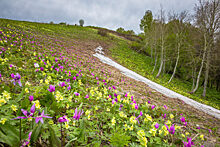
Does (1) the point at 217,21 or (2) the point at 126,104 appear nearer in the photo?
(2) the point at 126,104

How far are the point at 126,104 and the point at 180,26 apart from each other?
57.6 ft

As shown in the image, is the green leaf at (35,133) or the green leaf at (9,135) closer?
the green leaf at (9,135)

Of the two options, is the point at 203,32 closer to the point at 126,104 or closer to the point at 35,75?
the point at 126,104

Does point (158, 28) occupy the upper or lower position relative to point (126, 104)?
upper

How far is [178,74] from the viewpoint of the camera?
23750 millimetres

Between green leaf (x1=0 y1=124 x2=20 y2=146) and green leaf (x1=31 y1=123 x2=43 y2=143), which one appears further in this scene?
green leaf (x1=31 y1=123 x2=43 y2=143)

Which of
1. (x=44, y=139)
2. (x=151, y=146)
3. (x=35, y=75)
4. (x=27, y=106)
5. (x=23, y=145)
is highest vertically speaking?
(x=35, y=75)

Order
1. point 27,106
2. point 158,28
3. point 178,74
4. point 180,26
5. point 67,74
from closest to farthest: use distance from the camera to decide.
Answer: point 27,106 < point 67,74 < point 180,26 < point 158,28 < point 178,74

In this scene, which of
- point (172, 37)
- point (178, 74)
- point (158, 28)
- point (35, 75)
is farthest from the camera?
point (178, 74)

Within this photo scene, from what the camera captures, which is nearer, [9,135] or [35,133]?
[9,135]

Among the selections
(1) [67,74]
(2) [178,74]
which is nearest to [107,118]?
(1) [67,74]

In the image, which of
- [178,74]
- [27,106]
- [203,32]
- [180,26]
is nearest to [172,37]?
[180,26]

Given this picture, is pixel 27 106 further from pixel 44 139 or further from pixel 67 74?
pixel 67 74

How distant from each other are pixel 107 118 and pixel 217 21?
53.3 feet
